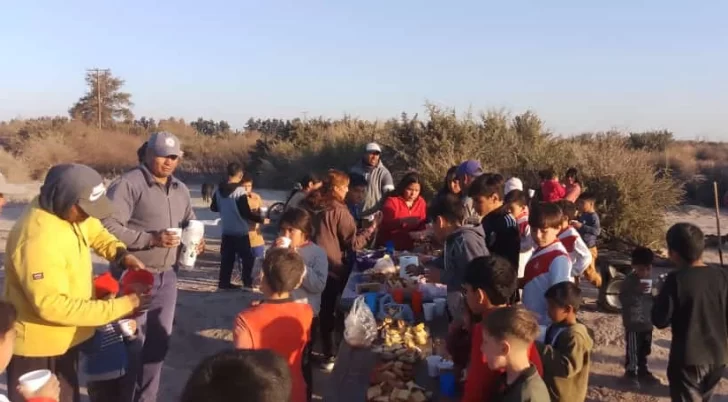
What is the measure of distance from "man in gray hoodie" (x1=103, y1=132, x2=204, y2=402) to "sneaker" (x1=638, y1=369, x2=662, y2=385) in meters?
3.85

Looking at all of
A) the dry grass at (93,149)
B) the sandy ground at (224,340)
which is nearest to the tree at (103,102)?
the dry grass at (93,149)

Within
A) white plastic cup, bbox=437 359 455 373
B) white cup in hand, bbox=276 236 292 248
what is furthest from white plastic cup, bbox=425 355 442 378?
white cup in hand, bbox=276 236 292 248

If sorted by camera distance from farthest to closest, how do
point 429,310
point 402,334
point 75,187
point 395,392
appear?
point 429,310
point 402,334
point 395,392
point 75,187

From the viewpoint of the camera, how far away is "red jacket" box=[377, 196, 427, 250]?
6523mm

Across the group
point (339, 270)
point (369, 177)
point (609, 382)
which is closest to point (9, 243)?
point (339, 270)

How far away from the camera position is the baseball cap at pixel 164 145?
4.02 meters

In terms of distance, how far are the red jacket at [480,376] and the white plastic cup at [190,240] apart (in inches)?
83.6

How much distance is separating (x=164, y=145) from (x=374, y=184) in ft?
14.0

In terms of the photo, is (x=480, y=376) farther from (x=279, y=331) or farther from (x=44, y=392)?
(x=44, y=392)

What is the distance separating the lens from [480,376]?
2.74 meters

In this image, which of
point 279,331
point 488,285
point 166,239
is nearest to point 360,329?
point 279,331

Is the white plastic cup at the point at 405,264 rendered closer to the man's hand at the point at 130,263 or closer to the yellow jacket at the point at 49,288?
the man's hand at the point at 130,263

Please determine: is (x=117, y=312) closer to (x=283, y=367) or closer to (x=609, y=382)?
(x=283, y=367)

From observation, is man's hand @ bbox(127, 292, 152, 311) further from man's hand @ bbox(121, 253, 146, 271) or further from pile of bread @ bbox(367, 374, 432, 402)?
pile of bread @ bbox(367, 374, 432, 402)
